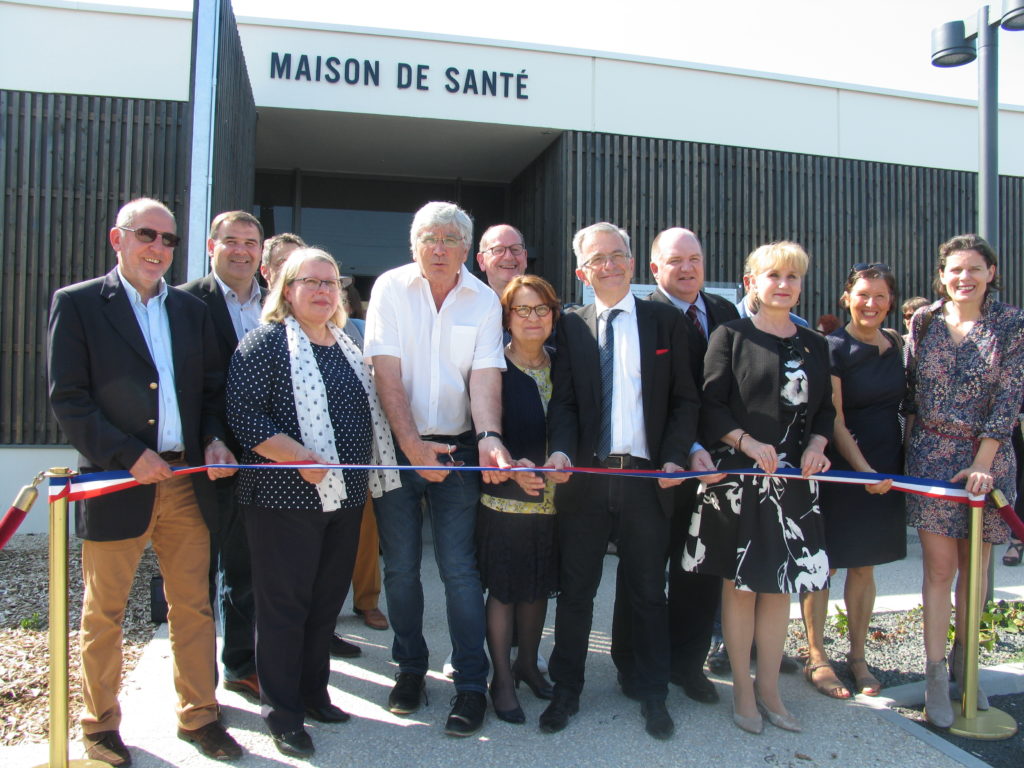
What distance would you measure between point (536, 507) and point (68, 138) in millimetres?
7103

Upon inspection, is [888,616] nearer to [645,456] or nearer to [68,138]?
[645,456]

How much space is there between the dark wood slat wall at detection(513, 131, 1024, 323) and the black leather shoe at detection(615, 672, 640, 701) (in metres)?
5.64

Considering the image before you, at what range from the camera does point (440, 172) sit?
10.7 metres

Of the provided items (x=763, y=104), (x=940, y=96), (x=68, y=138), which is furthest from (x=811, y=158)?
(x=68, y=138)

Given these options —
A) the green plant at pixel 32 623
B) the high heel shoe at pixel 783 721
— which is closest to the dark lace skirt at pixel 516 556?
the high heel shoe at pixel 783 721

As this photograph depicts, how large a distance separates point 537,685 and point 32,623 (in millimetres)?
3332

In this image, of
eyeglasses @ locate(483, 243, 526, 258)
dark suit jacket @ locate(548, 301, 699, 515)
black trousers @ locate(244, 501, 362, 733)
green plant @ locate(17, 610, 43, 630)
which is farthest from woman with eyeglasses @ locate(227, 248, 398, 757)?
green plant @ locate(17, 610, 43, 630)

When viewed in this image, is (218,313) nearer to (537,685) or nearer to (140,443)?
(140,443)

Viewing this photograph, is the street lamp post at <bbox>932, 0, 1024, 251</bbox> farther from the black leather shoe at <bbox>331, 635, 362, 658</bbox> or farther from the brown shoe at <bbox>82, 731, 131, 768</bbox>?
the brown shoe at <bbox>82, 731, 131, 768</bbox>

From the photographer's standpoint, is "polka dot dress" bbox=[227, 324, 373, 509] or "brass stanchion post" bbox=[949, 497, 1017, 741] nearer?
"polka dot dress" bbox=[227, 324, 373, 509]

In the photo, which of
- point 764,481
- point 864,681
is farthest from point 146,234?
point 864,681

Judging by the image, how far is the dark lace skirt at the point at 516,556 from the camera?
3.41m

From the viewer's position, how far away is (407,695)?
3467 mm

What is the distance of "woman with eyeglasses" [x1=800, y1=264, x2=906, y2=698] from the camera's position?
371 cm
